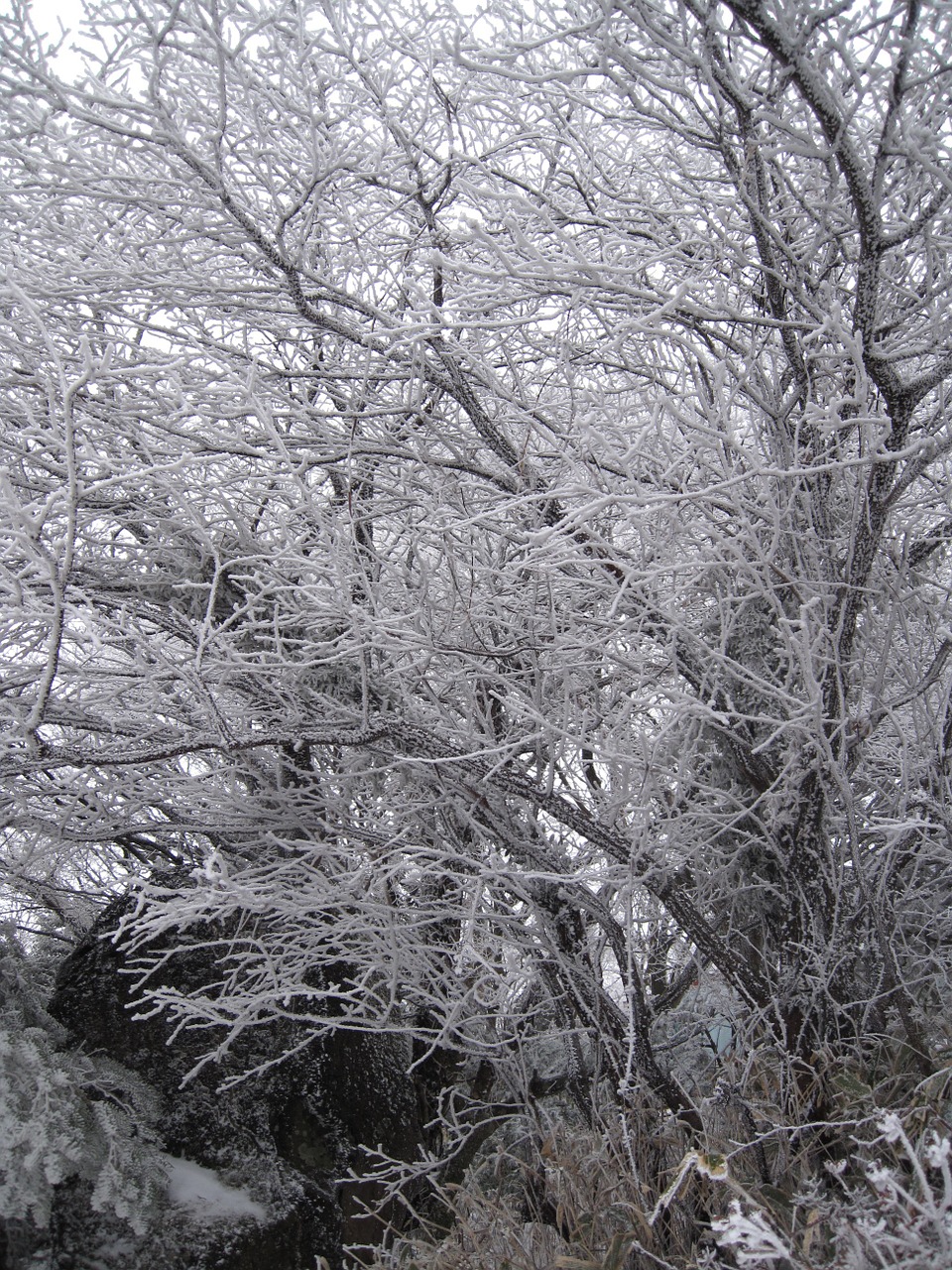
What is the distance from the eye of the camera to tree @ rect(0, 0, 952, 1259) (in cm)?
Result: 273

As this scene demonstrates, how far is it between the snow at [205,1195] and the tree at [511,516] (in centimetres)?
79

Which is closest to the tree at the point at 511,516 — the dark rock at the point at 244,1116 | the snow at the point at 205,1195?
the dark rock at the point at 244,1116

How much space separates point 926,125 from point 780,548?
1450mm

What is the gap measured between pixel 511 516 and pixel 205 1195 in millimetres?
3331

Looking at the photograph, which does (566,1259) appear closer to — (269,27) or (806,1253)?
(806,1253)

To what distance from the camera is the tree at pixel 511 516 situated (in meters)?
2.73

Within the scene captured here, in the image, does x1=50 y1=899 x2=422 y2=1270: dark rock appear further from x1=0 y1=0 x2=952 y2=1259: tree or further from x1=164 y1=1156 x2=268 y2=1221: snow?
x1=0 y1=0 x2=952 y2=1259: tree

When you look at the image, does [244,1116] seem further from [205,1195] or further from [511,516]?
[511,516]

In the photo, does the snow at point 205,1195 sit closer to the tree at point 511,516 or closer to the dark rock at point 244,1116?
the dark rock at point 244,1116

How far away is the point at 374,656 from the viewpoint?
362 centimetres

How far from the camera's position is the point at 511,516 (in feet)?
12.3

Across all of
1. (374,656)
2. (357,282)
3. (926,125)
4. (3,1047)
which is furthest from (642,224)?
(3,1047)

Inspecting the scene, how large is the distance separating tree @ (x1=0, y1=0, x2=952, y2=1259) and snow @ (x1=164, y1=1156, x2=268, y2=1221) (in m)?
0.79

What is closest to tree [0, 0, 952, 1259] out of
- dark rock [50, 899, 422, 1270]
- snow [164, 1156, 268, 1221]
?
dark rock [50, 899, 422, 1270]
